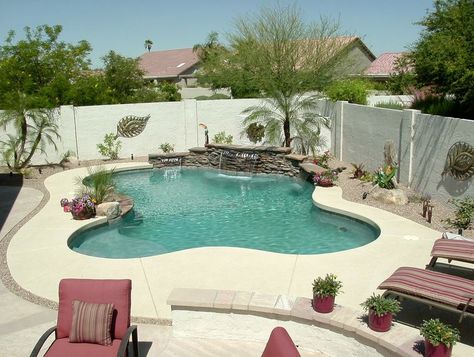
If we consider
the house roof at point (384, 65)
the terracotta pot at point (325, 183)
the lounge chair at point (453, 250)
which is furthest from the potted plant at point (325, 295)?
the house roof at point (384, 65)

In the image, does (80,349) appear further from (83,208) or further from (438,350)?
(83,208)

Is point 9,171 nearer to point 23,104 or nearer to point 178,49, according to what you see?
point 23,104

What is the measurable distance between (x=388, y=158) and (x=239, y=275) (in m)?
7.59

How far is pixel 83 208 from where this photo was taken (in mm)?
12047

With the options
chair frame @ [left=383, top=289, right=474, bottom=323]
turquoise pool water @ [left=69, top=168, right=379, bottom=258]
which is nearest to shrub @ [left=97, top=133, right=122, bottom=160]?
turquoise pool water @ [left=69, top=168, right=379, bottom=258]

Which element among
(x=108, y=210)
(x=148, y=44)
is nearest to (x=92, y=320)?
(x=108, y=210)

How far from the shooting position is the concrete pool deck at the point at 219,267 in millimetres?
7723

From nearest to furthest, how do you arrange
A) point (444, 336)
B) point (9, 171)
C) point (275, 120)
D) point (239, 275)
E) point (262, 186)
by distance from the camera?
1. point (444, 336)
2. point (239, 275)
3. point (262, 186)
4. point (9, 171)
5. point (275, 120)

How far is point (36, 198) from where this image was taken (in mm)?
14609

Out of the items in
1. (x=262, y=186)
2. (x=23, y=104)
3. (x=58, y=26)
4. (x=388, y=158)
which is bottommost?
(x=262, y=186)

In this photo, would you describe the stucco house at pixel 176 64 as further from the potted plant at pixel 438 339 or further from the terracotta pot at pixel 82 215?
the potted plant at pixel 438 339

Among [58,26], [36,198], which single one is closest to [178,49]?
[58,26]

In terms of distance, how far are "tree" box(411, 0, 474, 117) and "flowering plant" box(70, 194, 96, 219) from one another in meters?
10.3

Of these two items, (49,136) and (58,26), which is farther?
(58,26)
